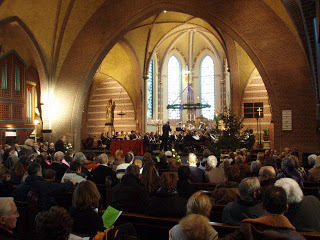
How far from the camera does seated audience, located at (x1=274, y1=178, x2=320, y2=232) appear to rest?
3.14 meters

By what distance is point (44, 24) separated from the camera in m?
17.2

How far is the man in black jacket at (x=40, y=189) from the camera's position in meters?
4.57

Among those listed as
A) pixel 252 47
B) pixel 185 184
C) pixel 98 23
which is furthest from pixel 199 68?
pixel 185 184

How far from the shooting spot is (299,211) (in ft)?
10.4

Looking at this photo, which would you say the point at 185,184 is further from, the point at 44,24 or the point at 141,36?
the point at 141,36

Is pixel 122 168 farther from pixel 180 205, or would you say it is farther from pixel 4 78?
Result: pixel 4 78

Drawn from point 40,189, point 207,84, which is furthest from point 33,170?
point 207,84

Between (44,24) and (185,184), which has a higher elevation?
(44,24)

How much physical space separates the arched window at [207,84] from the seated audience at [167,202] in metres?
24.7

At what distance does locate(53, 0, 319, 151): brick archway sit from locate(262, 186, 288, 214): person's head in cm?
1164

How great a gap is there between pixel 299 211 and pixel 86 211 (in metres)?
2.02

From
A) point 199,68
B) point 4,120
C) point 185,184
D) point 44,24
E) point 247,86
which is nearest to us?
point 185,184

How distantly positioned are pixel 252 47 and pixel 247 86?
8.41 metres

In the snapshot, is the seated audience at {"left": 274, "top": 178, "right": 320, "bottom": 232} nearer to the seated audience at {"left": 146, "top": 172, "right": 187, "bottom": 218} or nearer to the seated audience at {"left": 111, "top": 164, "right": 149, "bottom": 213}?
the seated audience at {"left": 146, "top": 172, "right": 187, "bottom": 218}
